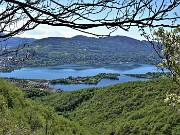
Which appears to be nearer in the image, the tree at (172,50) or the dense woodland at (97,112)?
the tree at (172,50)

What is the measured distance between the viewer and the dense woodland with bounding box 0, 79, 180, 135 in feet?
89.6

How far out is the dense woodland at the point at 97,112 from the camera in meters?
27.3

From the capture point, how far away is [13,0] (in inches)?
97.7

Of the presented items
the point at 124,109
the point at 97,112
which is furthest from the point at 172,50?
the point at 97,112

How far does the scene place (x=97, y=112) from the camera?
60.9 metres

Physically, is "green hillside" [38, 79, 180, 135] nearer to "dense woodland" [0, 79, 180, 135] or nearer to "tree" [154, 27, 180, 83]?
"dense woodland" [0, 79, 180, 135]

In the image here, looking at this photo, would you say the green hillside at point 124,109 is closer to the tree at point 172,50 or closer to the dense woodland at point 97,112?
the dense woodland at point 97,112

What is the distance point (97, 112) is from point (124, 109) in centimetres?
714

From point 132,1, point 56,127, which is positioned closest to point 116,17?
point 132,1

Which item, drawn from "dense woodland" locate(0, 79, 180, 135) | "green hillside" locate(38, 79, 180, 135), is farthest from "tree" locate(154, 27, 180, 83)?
"green hillside" locate(38, 79, 180, 135)

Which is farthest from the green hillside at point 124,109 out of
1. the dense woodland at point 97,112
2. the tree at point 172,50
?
the tree at point 172,50

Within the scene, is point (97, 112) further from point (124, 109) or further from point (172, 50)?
point (172, 50)

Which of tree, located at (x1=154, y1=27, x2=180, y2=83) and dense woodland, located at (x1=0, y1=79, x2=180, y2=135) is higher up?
tree, located at (x1=154, y1=27, x2=180, y2=83)

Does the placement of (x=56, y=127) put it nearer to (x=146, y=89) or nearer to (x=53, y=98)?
(x=146, y=89)
